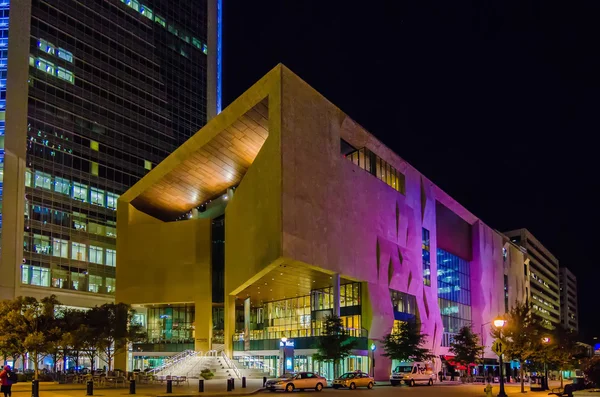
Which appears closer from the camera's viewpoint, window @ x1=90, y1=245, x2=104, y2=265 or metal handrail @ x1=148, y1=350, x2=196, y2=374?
metal handrail @ x1=148, y1=350, x2=196, y2=374

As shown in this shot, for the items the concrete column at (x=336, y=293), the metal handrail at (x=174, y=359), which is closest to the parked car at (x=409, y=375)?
the concrete column at (x=336, y=293)

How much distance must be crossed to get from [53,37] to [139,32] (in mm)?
21306

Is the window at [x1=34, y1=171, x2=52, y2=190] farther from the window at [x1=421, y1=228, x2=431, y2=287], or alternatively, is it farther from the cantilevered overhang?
the window at [x1=421, y1=228, x2=431, y2=287]

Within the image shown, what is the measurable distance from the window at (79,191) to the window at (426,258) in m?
49.8

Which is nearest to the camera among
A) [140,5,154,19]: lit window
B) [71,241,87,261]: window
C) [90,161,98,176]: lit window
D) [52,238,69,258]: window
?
[52,238,69,258]: window

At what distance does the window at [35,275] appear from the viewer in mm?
Answer: 88375

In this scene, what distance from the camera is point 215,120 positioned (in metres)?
64.0

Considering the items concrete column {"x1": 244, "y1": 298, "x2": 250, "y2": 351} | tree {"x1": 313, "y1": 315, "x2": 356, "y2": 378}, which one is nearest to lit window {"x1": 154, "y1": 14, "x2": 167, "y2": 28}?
concrete column {"x1": 244, "y1": 298, "x2": 250, "y2": 351}

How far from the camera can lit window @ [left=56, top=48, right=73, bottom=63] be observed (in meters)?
99.2

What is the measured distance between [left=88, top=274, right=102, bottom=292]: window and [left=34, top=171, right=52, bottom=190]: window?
586 inches

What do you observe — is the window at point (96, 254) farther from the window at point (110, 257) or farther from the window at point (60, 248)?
the window at point (60, 248)

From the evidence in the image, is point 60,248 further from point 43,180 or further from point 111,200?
point 111,200

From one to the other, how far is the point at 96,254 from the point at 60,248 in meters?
7.60

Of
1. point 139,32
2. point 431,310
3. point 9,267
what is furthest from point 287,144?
point 139,32
